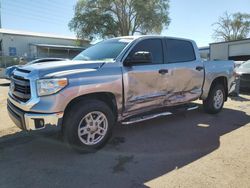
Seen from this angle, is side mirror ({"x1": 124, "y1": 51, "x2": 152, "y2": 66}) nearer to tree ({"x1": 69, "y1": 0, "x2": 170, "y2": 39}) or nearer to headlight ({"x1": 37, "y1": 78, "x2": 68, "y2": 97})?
headlight ({"x1": 37, "y1": 78, "x2": 68, "y2": 97})

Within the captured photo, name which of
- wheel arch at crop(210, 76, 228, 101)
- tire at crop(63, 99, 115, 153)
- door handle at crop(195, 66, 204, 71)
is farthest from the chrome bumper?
wheel arch at crop(210, 76, 228, 101)

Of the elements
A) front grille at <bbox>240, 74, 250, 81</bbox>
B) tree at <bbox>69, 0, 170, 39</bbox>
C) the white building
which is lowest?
front grille at <bbox>240, 74, 250, 81</bbox>

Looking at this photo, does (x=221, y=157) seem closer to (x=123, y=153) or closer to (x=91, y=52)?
(x=123, y=153)

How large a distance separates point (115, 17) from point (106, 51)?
117ft

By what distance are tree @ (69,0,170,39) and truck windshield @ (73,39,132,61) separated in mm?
33966

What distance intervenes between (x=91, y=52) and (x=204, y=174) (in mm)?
3212

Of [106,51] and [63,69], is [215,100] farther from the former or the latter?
[63,69]

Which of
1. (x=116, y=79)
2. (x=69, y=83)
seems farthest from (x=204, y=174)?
(x=69, y=83)

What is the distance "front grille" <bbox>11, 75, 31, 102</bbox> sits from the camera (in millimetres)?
3932

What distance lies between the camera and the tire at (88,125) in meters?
3.98

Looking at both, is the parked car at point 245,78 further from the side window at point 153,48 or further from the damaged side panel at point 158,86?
the side window at point 153,48

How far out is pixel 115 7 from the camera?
38.5m

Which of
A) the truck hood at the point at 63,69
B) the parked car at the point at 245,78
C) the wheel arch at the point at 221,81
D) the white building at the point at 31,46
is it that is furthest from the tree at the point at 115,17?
the truck hood at the point at 63,69

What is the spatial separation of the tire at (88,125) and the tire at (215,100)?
10.8 feet
